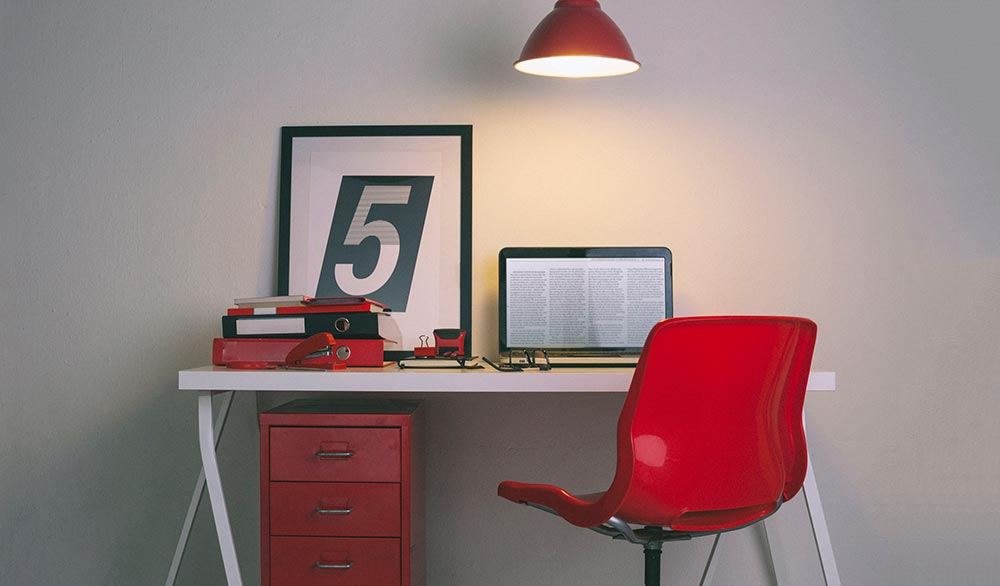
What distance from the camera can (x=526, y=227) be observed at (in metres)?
2.70

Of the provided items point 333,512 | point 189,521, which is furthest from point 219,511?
point 189,521

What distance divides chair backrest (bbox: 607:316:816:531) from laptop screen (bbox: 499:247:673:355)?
0.77 metres

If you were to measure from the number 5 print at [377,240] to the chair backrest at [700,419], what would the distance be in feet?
3.52

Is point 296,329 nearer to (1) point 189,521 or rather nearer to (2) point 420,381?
(2) point 420,381

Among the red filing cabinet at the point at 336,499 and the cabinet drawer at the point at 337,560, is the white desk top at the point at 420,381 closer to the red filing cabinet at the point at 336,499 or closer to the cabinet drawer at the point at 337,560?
the red filing cabinet at the point at 336,499

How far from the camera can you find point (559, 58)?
8.14ft

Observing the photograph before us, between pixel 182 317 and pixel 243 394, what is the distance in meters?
0.29

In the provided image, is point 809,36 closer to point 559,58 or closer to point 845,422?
point 559,58

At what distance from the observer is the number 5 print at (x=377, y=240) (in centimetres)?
269

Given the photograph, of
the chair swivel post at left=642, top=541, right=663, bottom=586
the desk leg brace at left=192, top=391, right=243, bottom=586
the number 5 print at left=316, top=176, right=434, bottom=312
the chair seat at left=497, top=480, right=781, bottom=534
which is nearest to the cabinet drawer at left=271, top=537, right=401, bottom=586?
the desk leg brace at left=192, top=391, right=243, bottom=586

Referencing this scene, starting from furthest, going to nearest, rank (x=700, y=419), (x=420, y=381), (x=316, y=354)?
(x=316, y=354) < (x=420, y=381) < (x=700, y=419)

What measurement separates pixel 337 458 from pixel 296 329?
1.16ft

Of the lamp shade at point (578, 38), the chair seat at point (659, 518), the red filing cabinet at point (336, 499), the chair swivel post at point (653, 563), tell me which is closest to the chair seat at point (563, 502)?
the chair seat at point (659, 518)

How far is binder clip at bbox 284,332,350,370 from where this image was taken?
7.34 feet
